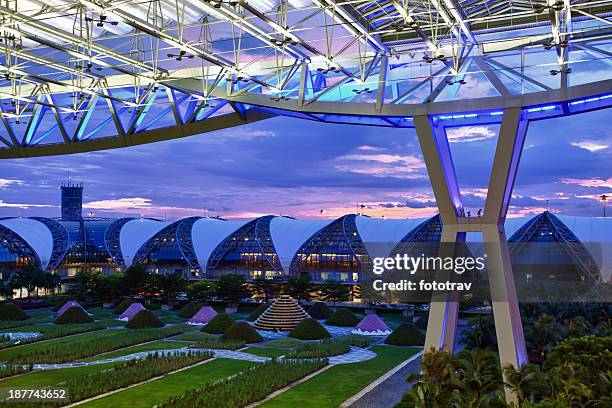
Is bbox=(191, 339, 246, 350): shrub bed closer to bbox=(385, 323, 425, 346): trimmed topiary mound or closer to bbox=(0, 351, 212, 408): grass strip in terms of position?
bbox=(0, 351, 212, 408): grass strip

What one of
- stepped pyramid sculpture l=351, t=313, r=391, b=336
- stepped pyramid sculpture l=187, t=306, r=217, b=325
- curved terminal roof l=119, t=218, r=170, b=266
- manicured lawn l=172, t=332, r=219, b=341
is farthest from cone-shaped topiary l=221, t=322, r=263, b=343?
curved terminal roof l=119, t=218, r=170, b=266

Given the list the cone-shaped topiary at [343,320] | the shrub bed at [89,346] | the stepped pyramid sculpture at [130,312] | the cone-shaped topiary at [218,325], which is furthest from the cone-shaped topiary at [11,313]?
the cone-shaped topiary at [343,320]

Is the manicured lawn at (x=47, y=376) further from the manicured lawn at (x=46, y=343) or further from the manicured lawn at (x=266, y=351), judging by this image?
the manicured lawn at (x=266, y=351)

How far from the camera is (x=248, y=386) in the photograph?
2617 cm

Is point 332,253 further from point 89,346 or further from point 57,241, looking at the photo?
point 89,346

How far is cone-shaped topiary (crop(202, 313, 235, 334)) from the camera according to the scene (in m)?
42.3

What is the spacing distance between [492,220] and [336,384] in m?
11.7

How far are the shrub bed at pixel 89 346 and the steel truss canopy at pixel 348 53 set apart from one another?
46.5ft

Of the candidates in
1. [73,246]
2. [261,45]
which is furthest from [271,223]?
[261,45]

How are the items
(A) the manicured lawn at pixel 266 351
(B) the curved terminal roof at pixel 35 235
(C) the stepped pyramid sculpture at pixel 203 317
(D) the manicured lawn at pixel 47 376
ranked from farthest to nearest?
(B) the curved terminal roof at pixel 35 235, (C) the stepped pyramid sculpture at pixel 203 317, (A) the manicured lawn at pixel 266 351, (D) the manicured lawn at pixel 47 376

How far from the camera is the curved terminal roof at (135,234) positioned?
78.3 meters

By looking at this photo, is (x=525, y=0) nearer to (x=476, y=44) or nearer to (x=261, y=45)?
(x=476, y=44)

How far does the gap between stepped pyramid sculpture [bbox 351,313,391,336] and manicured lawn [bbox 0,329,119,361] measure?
16.0 m

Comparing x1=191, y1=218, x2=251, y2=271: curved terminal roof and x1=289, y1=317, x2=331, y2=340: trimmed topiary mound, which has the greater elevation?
x1=191, y1=218, x2=251, y2=271: curved terminal roof
